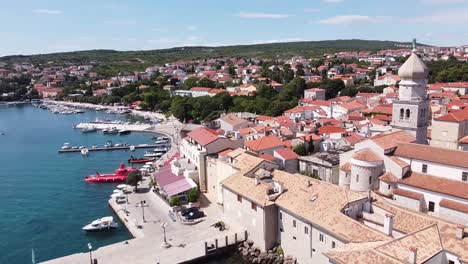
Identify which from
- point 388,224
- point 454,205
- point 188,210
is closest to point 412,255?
point 388,224

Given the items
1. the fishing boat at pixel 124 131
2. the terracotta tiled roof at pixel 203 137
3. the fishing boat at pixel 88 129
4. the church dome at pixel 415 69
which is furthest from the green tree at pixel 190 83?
the church dome at pixel 415 69

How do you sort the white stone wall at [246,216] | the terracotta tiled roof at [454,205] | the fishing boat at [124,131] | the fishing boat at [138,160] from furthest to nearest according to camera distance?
the fishing boat at [124,131] → the fishing boat at [138,160] → the white stone wall at [246,216] → the terracotta tiled roof at [454,205]

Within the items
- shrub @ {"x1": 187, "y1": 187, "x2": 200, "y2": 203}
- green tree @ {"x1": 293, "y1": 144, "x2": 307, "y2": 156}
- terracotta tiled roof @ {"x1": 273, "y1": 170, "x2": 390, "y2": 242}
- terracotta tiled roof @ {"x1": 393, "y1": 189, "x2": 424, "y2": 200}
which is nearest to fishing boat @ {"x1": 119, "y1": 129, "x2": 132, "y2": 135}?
green tree @ {"x1": 293, "y1": 144, "x2": 307, "y2": 156}

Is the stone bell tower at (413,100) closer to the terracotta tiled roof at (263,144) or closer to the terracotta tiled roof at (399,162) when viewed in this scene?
the terracotta tiled roof at (399,162)

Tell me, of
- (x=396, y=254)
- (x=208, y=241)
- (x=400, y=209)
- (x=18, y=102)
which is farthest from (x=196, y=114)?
(x=18, y=102)

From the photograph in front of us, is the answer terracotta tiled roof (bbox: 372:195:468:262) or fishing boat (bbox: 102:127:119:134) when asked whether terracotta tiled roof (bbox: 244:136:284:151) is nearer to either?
terracotta tiled roof (bbox: 372:195:468:262)

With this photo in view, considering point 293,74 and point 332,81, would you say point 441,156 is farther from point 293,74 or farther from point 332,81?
point 293,74

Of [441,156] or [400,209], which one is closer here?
[400,209]
